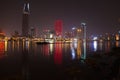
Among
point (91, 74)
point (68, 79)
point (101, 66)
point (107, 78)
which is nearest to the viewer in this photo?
point (107, 78)

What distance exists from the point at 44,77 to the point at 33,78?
1.57 metres

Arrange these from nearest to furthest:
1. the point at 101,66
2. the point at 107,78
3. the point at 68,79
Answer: the point at 107,78 → the point at 68,79 → the point at 101,66

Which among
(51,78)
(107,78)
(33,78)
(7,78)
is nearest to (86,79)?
(107,78)

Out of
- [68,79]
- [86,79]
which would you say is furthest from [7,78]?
[86,79]

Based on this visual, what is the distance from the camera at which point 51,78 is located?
87.6ft

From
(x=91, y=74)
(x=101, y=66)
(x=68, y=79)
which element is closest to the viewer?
(x=68, y=79)

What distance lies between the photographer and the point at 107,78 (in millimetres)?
23562

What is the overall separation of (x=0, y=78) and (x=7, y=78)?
94cm

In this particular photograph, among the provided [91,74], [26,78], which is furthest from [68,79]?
[26,78]

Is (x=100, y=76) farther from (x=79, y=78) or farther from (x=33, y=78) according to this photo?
(x=33, y=78)

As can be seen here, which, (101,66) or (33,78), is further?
(101,66)

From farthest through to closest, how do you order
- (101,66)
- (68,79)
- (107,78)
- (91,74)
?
1. (101,66)
2. (91,74)
3. (68,79)
4. (107,78)

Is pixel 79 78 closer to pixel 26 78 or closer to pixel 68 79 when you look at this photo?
pixel 68 79

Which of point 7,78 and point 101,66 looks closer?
point 7,78
